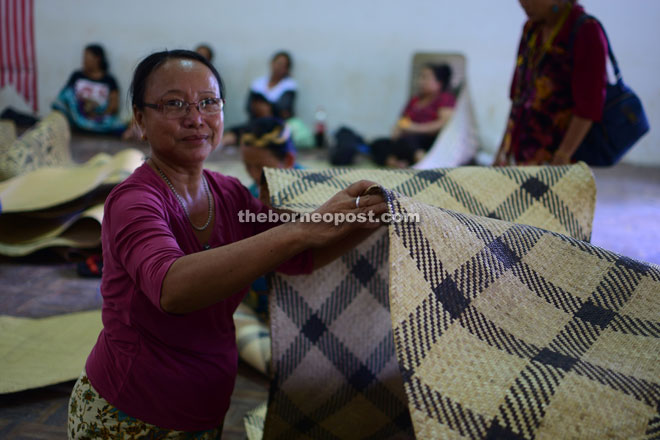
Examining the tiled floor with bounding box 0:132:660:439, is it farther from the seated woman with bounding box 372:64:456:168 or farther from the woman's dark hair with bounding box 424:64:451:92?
the woman's dark hair with bounding box 424:64:451:92

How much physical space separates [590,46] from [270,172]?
144 centimetres

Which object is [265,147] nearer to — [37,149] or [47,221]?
[47,221]

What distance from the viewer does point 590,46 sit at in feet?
7.04

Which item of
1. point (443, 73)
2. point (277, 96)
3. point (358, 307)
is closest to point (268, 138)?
point (358, 307)

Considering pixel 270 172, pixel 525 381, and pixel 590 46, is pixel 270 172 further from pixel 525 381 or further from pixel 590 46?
pixel 590 46

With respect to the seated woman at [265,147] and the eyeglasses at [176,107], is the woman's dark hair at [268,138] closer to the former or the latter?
the seated woman at [265,147]

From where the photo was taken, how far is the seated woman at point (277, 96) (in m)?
6.98

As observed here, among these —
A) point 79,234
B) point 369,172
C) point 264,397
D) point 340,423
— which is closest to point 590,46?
point 369,172

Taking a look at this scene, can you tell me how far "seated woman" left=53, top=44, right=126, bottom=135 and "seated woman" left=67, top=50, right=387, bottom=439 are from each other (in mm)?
6656

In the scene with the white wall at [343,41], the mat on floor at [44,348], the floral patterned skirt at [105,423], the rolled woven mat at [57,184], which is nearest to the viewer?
the floral patterned skirt at [105,423]

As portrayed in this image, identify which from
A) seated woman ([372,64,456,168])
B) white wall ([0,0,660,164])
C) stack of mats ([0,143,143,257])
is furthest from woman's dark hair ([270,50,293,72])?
stack of mats ([0,143,143,257])

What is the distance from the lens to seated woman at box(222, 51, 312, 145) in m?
6.98

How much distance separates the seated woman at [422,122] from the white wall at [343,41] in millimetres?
1047

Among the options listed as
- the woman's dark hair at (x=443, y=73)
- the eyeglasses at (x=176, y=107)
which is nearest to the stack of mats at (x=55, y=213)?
the eyeglasses at (x=176, y=107)
